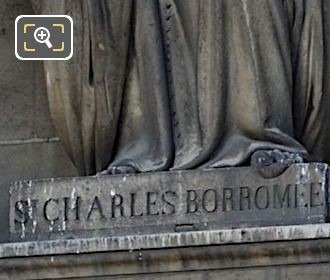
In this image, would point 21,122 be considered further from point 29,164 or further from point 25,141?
point 29,164

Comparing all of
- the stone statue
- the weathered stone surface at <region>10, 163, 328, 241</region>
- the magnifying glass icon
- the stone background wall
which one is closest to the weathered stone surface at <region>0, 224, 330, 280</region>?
the weathered stone surface at <region>10, 163, 328, 241</region>

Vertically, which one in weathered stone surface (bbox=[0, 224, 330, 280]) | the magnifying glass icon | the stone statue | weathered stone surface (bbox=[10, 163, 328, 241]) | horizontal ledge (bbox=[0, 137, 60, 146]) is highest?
the magnifying glass icon

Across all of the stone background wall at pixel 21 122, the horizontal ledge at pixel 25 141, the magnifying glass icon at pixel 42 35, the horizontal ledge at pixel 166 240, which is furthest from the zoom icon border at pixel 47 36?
the horizontal ledge at pixel 166 240

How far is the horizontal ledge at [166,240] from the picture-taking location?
39.6 ft

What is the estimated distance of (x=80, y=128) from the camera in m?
12.8

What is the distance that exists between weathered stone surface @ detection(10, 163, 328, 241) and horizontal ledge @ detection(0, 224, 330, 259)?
12 centimetres

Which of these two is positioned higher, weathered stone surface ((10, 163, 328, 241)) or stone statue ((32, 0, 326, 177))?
stone statue ((32, 0, 326, 177))

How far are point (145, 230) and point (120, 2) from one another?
117 cm

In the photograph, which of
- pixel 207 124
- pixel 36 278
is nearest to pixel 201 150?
Result: pixel 207 124

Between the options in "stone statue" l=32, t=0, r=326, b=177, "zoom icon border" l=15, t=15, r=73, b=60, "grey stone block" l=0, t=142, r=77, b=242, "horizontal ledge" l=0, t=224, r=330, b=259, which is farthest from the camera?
"grey stone block" l=0, t=142, r=77, b=242

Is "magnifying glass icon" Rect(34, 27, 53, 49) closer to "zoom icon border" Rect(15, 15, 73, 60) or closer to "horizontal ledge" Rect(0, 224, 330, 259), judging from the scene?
"zoom icon border" Rect(15, 15, 73, 60)

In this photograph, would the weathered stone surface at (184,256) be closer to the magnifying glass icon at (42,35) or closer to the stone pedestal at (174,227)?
the stone pedestal at (174,227)

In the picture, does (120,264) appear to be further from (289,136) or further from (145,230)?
(289,136)

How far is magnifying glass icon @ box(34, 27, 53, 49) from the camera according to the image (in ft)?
40.5
